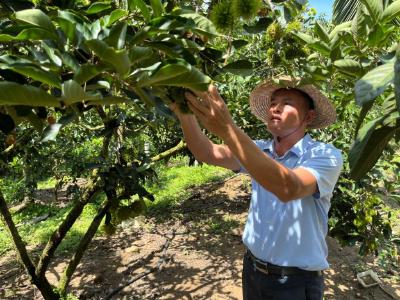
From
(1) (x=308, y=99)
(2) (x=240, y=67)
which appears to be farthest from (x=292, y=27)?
(1) (x=308, y=99)

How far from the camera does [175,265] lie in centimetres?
457

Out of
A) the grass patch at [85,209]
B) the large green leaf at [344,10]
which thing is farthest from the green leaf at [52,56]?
the large green leaf at [344,10]

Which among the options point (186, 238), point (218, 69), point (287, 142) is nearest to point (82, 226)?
point (186, 238)

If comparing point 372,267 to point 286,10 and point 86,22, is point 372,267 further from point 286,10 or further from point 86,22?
point 86,22

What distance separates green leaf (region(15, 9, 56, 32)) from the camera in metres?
0.67

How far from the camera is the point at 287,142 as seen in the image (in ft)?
6.20

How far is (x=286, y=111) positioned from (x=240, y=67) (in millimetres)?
741

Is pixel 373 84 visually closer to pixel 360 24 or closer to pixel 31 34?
pixel 360 24

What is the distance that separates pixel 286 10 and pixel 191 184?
25.0 feet

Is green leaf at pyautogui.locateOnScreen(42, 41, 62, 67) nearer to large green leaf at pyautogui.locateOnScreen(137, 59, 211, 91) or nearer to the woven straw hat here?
large green leaf at pyautogui.locateOnScreen(137, 59, 211, 91)

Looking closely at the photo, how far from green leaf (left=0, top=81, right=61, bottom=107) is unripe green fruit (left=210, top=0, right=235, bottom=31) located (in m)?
0.57

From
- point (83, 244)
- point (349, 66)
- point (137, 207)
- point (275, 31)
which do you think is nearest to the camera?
point (349, 66)

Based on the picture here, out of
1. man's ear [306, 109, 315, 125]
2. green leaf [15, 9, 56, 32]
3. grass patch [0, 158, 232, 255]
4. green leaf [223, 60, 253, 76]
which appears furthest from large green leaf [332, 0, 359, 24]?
green leaf [15, 9, 56, 32]

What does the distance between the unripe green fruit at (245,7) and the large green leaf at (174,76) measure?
1.35 feet
